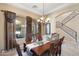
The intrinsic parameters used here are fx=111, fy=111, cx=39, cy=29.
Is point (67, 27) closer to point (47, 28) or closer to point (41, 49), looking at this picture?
point (47, 28)

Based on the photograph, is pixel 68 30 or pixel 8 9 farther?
pixel 68 30

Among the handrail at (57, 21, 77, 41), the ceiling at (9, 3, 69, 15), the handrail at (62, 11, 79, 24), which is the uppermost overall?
the ceiling at (9, 3, 69, 15)

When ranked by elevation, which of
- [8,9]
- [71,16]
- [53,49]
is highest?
[8,9]

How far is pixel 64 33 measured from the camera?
2.12m

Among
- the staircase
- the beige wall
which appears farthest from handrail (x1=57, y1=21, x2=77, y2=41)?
the beige wall

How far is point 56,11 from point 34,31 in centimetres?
57

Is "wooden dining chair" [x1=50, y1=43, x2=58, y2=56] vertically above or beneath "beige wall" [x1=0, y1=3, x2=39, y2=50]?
beneath

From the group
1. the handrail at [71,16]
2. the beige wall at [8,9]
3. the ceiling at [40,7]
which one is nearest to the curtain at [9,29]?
the beige wall at [8,9]

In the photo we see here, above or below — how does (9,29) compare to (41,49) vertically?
above

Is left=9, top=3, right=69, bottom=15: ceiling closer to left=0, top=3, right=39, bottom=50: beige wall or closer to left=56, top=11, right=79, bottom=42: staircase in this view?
left=0, top=3, right=39, bottom=50: beige wall

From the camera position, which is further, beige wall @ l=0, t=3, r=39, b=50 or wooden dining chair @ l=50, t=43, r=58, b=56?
wooden dining chair @ l=50, t=43, r=58, b=56

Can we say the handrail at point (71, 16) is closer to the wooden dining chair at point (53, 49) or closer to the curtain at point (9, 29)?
the wooden dining chair at point (53, 49)

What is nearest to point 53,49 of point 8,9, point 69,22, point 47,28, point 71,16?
point 47,28

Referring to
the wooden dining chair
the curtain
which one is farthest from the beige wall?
the wooden dining chair
